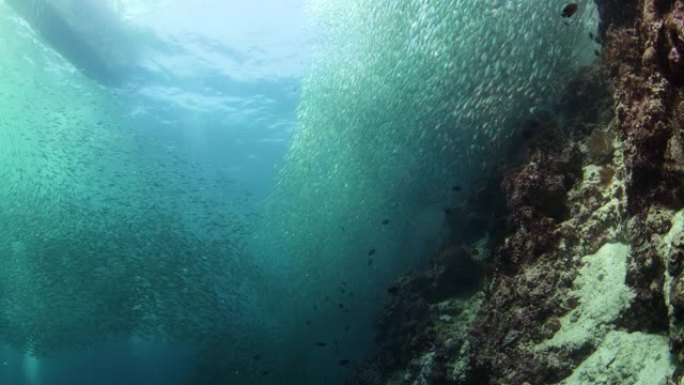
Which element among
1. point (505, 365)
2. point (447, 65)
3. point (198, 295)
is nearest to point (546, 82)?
point (447, 65)

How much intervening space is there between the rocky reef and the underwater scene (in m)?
0.04

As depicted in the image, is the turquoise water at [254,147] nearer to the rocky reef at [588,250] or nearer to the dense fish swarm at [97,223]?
the dense fish swarm at [97,223]

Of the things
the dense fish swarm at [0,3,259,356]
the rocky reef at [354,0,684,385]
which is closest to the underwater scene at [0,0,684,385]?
the rocky reef at [354,0,684,385]

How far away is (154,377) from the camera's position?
67.2 meters

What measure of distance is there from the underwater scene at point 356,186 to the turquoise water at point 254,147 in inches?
4.5

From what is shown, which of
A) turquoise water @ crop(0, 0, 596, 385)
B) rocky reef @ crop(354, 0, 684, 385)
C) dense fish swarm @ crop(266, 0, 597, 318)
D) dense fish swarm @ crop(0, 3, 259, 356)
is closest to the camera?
rocky reef @ crop(354, 0, 684, 385)

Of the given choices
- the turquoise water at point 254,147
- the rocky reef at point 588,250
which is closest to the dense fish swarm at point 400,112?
the turquoise water at point 254,147

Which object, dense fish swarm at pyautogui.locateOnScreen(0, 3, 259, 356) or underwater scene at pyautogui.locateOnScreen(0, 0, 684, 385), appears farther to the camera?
dense fish swarm at pyautogui.locateOnScreen(0, 3, 259, 356)

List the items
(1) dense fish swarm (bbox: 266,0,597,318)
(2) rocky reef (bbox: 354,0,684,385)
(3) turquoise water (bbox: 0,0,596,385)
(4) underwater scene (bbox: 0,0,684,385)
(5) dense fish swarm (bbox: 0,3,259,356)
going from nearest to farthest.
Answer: (2) rocky reef (bbox: 354,0,684,385), (4) underwater scene (bbox: 0,0,684,385), (1) dense fish swarm (bbox: 266,0,597,318), (3) turquoise water (bbox: 0,0,596,385), (5) dense fish swarm (bbox: 0,3,259,356)

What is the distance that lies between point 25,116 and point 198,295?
12939 mm

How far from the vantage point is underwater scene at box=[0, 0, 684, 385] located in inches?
227

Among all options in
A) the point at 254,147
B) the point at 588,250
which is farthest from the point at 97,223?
the point at 588,250

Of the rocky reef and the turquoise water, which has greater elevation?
the turquoise water

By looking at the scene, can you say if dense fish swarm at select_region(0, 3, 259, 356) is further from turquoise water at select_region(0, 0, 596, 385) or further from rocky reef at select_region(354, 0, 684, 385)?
rocky reef at select_region(354, 0, 684, 385)
